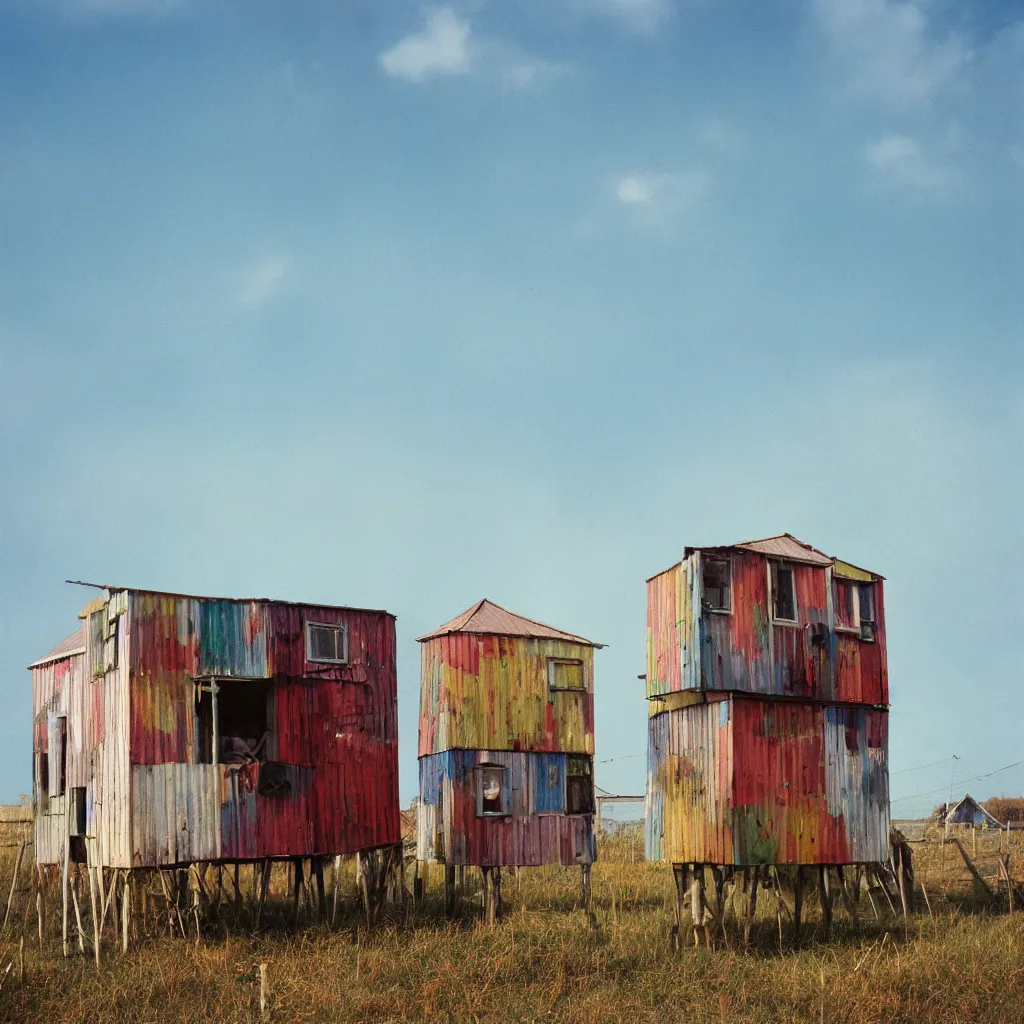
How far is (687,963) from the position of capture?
28.5 metres

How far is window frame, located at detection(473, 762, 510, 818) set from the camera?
38.1 metres

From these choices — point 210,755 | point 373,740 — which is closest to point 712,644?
point 373,740

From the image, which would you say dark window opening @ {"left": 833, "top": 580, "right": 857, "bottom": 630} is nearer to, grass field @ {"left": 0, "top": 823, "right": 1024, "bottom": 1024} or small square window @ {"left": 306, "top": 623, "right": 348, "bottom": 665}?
grass field @ {"left": 0, "top": 823, "right": 1024, "bottom": 1024}

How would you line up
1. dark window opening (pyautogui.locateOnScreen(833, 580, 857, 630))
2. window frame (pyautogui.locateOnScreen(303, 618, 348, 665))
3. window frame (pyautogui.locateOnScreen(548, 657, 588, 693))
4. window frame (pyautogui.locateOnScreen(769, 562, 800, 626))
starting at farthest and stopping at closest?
window frame (pyautogui.locateOnScreen(548, 657, 588, 693)), dark window opening (pyautogui.locateOnScreen(833, 580, 857, 630)), window frame (pyautogui.locateOnScreen(303, 618, 348, 665)), window frame (pyautogui.locateOnScreen(769, 562, 800, 626))

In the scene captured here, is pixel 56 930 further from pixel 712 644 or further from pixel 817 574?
pixel 817 574

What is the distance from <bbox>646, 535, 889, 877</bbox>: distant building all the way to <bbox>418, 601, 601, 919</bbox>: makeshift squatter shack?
6.07 meters

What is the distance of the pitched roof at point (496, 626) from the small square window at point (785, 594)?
8.87 meters

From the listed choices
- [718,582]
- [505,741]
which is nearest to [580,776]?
[505,741]

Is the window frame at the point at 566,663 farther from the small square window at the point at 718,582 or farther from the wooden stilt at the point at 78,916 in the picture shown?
the wooden stilt at the point at 78,916

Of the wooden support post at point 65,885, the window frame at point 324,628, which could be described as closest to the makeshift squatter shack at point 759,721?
the window frame at point 324,628

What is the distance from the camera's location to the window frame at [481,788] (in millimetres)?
38094

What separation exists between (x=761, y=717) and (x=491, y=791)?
32.3 feet

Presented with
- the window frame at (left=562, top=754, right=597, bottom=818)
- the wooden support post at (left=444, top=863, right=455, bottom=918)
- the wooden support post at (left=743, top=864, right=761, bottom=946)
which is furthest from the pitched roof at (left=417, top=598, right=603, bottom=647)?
the wooden support post at (left=743, top=864, right=761, bottom=946)

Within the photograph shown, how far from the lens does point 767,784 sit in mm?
31125
